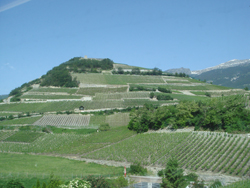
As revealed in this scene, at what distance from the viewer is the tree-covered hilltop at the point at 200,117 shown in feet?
122

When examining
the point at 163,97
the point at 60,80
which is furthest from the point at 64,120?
the point at 60,80

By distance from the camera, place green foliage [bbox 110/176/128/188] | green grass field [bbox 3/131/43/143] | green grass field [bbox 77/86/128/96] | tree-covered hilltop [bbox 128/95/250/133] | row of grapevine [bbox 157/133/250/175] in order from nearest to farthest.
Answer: green foliage [bbox 110/176/128/188]
row of grapevine [bbox 157/133/250/175]
tree-covered hilltop [bbox 128/95/250/133]
green grass field [bbox 3/131/43/143]
green grass field [bbox 77/86/128/96]

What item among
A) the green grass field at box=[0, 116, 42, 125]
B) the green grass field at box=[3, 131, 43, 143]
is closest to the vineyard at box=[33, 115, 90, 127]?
the green grass field at box=[0, 116, 42, 125]

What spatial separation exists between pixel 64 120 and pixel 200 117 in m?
31.4

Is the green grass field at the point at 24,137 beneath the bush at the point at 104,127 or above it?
beneath

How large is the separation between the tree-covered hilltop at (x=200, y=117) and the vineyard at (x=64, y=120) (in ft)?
47.1

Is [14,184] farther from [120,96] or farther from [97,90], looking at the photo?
[97,90]

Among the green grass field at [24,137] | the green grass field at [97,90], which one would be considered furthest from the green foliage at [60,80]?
the green grass field at [24,137]

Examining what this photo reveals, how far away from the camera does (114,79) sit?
103312 millimetres

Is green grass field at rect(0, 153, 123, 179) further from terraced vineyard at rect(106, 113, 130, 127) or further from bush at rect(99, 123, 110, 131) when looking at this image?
terraced vineyard at rect(106, 113, 130, 127)

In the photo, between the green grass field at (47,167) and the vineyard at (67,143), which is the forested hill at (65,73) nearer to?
the vineyard at (67,143)

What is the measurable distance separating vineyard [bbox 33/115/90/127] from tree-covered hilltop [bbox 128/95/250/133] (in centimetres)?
1436

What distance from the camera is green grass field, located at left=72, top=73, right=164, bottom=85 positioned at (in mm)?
98750

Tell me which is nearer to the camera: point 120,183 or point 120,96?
point 120,183
